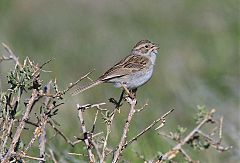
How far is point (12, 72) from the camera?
3.78 metres

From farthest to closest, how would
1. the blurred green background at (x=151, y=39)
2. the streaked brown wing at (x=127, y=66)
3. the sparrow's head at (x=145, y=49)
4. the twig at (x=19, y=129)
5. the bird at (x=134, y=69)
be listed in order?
1. the sparrow's head at (x=145, y=49)
2. the streaked brown wing at (x=127, y=66)
3. the bird at (x=134, y=69)
4. the blurred green background at (x=151, y=39)
5. the twig at (x=19, y=129)

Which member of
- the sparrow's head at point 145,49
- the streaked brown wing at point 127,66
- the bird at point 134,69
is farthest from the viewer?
the sparrow's head at point 145,49

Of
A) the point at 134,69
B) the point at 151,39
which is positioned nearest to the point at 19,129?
the point at 134,69

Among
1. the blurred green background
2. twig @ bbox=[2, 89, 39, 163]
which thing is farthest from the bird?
twig @ bbox=[2, 89, 39, 163]

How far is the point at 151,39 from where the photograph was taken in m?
11.3

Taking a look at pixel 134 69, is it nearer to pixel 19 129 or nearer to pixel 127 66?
pixel 127 66

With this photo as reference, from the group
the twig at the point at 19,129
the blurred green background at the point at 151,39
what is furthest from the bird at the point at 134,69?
the twig at the point at 19,129

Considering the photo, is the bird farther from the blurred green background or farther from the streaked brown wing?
the blurred green background

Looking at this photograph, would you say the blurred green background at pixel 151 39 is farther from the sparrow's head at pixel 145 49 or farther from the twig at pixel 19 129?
the twig at pixel 19 129

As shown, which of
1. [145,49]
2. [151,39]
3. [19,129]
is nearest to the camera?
[19,129]

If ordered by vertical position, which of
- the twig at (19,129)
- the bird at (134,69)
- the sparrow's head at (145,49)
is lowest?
the twig at (19,129)

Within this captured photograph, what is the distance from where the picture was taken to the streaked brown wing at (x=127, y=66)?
6555 millimetres

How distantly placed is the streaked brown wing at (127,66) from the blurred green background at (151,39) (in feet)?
0.89

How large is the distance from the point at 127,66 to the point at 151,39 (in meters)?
4.44
